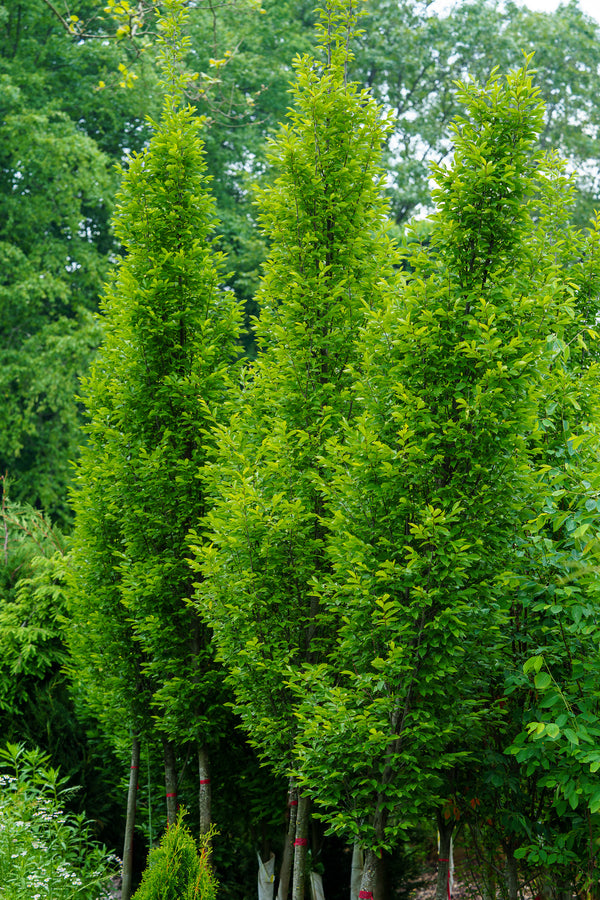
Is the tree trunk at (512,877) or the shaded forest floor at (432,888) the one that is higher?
the tree trunk at (512,877)

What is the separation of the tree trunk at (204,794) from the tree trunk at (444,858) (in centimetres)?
172

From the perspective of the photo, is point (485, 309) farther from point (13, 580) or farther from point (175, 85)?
point (13, 580)

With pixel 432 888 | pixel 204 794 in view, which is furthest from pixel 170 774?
pixel 432 888

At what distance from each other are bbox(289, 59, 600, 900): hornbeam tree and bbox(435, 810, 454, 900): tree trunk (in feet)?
5.20

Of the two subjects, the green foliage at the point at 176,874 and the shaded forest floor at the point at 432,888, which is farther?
the shaded forest floor at the point at 432,888

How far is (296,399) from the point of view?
5.49 m

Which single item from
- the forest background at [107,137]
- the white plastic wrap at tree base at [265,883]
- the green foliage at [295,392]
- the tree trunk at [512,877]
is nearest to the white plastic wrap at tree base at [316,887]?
the white plastic wrap at tree base at [265,883]

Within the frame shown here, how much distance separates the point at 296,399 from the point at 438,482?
1.29 metres

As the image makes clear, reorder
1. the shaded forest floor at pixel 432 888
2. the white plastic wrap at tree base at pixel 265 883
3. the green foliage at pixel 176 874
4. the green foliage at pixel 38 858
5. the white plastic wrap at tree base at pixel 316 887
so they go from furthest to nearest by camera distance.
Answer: the shaded forest floor at pixel 432 888 → the white plastic wrap at tree base at pixel 265 883 → the white plastic wrap at tree base at pixel 316 887 → the green foliage at pixel 38 858 → the green foliage at pixel 176 874

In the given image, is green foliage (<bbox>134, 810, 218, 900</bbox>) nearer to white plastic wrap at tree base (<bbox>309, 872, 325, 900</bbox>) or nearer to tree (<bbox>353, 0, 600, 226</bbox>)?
white plastic wrap at tree base (<bbox>309, 872, 325, 900</bbox>)

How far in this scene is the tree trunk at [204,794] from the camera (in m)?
6.28

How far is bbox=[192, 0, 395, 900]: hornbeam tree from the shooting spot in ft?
16.9

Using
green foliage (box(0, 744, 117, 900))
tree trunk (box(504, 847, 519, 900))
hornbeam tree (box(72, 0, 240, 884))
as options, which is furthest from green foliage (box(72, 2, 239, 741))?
tree trunk (box(504, 847, 519, 900))

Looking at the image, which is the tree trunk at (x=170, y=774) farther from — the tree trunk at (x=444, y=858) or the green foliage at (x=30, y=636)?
the tree trunk at (x=444, y=858)
